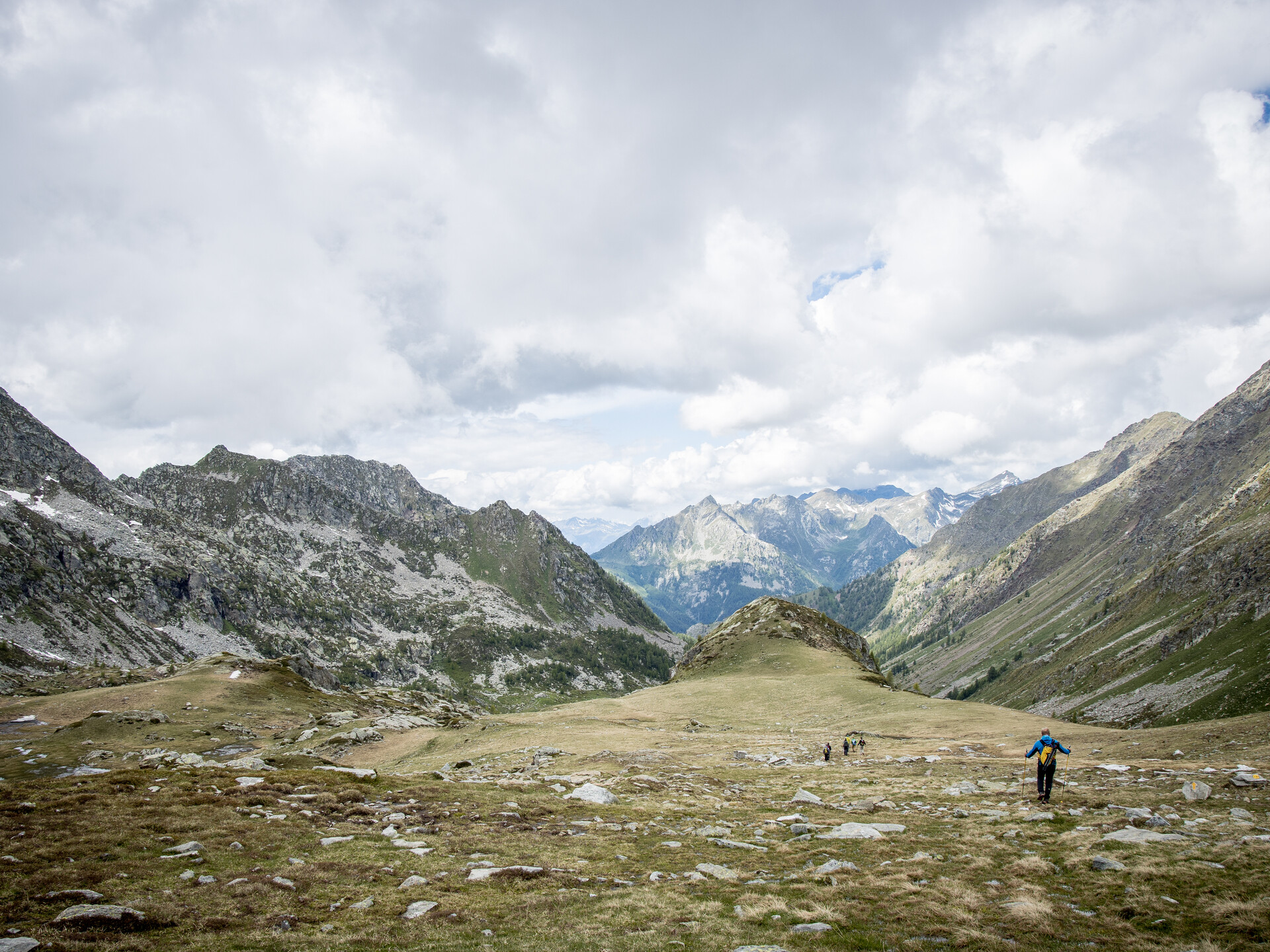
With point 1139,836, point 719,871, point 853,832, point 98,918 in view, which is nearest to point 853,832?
point 853,832

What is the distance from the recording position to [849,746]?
160ft

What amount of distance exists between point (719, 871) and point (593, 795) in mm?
13326

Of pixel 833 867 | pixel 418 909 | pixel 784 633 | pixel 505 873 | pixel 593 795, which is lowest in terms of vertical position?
pixel 784 633

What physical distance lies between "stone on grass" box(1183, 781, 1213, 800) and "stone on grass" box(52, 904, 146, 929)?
35.7 m

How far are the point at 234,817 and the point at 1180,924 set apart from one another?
3006cm

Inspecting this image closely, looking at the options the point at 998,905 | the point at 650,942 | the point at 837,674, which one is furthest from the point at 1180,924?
the point at 837,674

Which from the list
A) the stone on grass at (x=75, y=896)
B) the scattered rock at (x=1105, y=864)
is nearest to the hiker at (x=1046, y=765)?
the scattered rock at (x=1105, y=864)

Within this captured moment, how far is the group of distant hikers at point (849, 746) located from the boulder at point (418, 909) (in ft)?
124

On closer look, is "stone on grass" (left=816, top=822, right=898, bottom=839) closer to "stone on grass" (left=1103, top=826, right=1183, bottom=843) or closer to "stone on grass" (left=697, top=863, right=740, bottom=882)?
"stone on grass" (left=697, top=863, right=740, bottom=882)

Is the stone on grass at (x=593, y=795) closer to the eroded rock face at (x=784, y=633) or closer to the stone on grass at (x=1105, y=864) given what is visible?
the stone on grass at (x=1105, y=864)

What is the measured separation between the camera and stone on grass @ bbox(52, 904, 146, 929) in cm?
1290

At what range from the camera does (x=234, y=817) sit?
2330cm

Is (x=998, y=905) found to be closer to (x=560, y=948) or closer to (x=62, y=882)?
(x=560, y=948)

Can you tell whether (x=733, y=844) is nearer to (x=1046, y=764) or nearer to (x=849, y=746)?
(x=1046, y=764)
